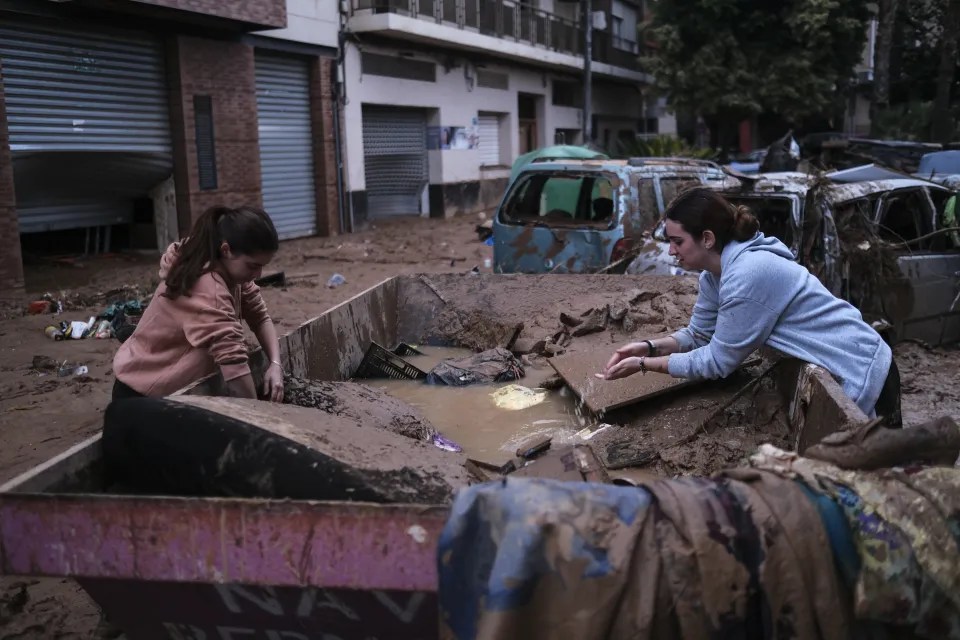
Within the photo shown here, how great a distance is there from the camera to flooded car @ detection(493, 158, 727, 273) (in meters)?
7.41

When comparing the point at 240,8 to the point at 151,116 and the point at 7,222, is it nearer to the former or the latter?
the point at 151,116

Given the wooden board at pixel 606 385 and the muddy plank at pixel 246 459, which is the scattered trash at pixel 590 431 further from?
the muddy plank at pixel 246 459

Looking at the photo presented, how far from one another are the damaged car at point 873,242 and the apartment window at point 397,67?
39.7 ft

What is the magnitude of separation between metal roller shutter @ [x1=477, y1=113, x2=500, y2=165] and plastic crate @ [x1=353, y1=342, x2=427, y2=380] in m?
18.2

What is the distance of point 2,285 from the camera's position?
33.3 ft

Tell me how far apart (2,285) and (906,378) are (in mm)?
9948

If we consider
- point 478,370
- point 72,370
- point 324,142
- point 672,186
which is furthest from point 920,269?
point 324,142

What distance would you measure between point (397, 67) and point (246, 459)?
697 inches

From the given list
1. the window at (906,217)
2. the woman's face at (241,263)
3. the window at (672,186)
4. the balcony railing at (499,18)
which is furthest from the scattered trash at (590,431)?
the balcony railing at (499,18)

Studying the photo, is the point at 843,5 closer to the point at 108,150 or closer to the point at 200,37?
the point at 200,37

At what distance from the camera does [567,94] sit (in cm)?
2892

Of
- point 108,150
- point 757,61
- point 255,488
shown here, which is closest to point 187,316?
point 255,488

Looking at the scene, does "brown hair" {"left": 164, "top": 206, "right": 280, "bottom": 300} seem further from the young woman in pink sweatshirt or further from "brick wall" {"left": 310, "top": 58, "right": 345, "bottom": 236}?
"brick wall" {"left": 310, "top": 58, "right": 345, "bottom": 236}

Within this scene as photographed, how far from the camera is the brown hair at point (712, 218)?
331 centimetres
